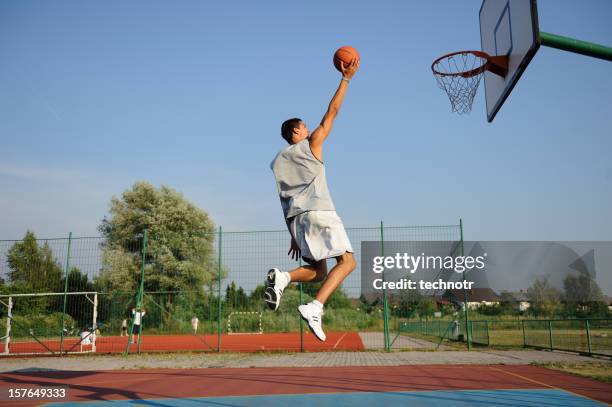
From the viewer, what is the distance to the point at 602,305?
2278 cm

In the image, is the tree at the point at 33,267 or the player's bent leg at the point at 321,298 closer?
the player's bent leg at the point at 321,298

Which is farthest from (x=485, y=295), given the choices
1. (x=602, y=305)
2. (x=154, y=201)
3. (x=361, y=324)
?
(x=154, y=201)

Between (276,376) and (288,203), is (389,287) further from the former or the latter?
(288,203)

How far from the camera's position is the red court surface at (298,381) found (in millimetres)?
6773

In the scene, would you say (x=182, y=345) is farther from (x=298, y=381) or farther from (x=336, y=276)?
(x=336, y=276)

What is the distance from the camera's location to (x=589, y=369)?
882 centimetres

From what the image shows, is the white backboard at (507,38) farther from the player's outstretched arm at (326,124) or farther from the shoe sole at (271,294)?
the shoe sole at (271,294)

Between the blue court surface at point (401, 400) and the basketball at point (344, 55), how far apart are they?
3.97m

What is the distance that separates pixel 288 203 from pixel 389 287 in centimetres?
973

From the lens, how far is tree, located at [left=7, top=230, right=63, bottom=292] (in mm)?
13453

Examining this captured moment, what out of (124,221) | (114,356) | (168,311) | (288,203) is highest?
(124,221)

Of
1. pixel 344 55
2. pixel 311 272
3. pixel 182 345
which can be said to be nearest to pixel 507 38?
pixel 344 55

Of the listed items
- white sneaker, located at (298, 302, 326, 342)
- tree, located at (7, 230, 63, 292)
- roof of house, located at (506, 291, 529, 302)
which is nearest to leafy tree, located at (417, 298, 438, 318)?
roof of house, located at (506, 291, 529, 302)

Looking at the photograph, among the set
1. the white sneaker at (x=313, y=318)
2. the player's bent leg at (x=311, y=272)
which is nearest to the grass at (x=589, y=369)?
the player's bent leg at (x=311, y=272)
